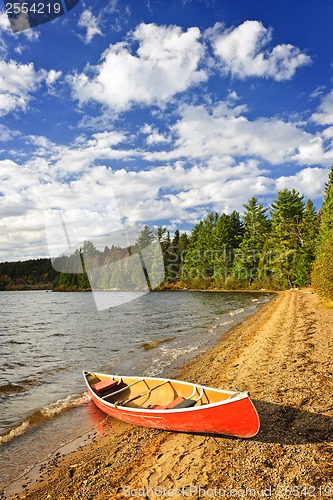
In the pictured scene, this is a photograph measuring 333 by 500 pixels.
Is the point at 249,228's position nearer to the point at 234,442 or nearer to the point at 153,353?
the point at 153,353

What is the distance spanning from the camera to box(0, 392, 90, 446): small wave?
31.3 ft

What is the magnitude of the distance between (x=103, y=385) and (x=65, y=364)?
7.91m

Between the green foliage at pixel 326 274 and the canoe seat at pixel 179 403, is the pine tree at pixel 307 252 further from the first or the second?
the canoe seat at pixel 179 403

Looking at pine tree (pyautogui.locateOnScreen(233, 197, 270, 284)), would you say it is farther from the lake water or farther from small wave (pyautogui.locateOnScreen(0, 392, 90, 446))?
small wave (pyautogui.locateOnScreen(0, 392, 90, 446))

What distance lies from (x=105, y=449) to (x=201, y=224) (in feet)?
270

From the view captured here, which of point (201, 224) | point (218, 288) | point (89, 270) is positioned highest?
point (201, 224)

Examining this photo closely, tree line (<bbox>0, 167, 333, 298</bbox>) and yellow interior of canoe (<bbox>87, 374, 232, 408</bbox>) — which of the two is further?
tree line (<bbox>0, 167, 333, 298</bbox>)

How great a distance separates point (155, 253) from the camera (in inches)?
3706

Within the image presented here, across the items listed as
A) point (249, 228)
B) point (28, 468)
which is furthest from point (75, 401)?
point (249, 228)

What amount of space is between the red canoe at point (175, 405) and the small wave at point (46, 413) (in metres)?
0.93

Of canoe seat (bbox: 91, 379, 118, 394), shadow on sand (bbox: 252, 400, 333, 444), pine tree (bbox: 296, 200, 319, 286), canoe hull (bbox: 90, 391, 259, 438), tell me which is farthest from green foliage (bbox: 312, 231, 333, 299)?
pine tree (bbox: 296, 200, 319, 286)

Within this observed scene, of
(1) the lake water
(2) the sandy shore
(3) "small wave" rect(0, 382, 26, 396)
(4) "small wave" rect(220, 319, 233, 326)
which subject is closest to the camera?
(2) the sandy shore

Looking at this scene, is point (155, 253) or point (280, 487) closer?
point (280, 487)

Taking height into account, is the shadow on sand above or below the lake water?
above
